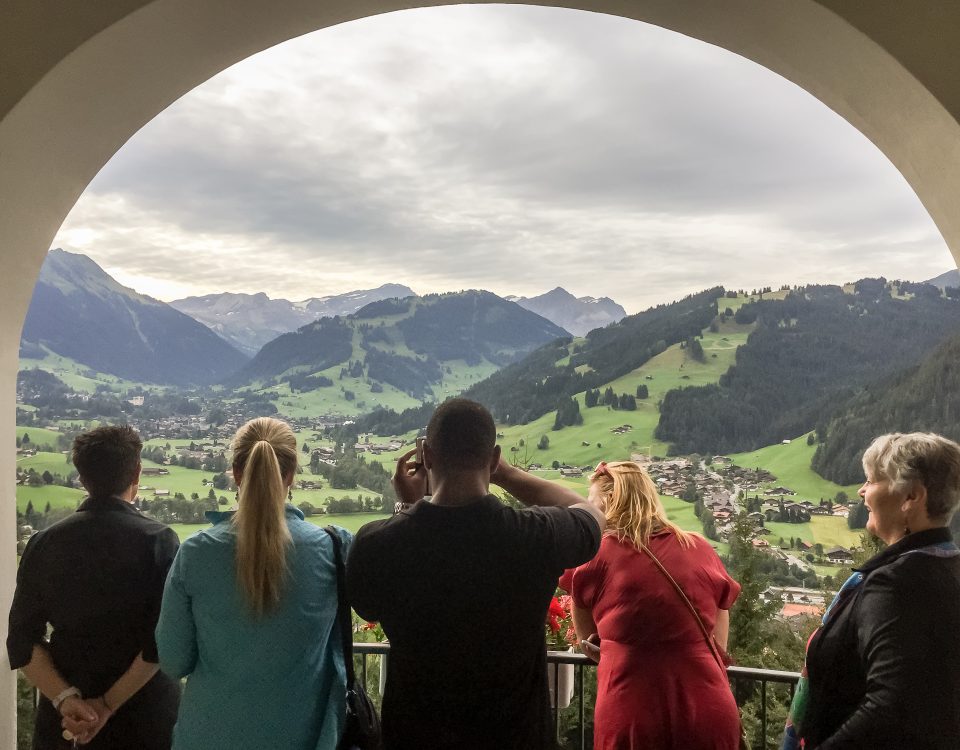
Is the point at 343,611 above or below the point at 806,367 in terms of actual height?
below

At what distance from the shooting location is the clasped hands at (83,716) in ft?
5.44

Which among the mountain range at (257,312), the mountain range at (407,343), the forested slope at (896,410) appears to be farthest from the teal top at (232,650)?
the mountain range at (257,312)

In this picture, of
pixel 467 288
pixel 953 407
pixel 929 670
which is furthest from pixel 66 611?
pixel 467 288

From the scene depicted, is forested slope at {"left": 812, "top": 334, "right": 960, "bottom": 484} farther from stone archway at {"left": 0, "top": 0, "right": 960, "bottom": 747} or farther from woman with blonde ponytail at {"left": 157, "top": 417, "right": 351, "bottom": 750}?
woman with blonde ponytail at {"left": 157, "top": 417, "right": 351, "bottom": 750}

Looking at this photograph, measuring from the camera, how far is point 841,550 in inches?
747

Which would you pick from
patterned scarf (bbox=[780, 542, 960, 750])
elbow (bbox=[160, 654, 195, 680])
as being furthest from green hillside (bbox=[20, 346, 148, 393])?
patterned scarf (bbox=[780, 542, 960, 750])

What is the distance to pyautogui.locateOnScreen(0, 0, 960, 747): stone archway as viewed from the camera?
1.74m

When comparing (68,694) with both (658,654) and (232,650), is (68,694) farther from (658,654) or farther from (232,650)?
(658,654)

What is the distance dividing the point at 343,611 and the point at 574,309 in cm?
4034

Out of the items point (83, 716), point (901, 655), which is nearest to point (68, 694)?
point (83, 716)

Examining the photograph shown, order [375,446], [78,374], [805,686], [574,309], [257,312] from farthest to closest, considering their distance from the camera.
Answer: [574,309]
[257,312]
[375,446]
[78,374]
[805,686]

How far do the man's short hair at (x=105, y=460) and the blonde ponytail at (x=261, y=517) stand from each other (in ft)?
1.19

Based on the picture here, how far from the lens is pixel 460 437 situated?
141 cm

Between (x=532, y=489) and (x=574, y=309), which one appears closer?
(x=532, y=489)
